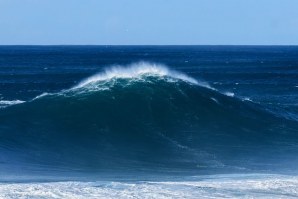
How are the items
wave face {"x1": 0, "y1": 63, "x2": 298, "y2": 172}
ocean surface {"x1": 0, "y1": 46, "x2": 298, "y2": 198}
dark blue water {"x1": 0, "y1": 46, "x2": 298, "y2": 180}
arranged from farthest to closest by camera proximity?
wave face {"x1": 0, "y1": 63, "x2": 298, "y2": 172}, dark blue water {"x1": 0, "y1": 46, "x2": 298, "y2": 180}, ocean surface {"x1": 0, "y1": 46, "x2": 298, "y2": 198}

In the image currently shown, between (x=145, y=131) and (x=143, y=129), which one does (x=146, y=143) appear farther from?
(x=143, y=129)

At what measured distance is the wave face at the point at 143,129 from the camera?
65.4 ft

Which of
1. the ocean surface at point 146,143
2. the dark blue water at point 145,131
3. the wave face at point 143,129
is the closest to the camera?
the ocean surface at point 146,143

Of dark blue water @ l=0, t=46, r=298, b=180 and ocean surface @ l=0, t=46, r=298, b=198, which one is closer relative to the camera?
ocean surface @ l=0, t=46, r=298, b=198

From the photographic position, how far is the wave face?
1992 cm

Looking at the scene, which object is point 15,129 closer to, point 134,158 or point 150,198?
point 134,158

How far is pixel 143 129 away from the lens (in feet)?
81.8

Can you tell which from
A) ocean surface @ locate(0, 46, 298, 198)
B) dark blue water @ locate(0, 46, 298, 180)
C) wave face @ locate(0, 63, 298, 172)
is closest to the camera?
ocean surface @ locate(0, 46, 298, 198)

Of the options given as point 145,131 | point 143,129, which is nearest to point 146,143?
point 145,131

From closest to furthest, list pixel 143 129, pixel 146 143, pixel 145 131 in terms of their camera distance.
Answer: pixel 146 143 < pixel 145 131 < pixel 143 129

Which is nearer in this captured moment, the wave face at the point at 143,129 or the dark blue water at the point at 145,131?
the dark blue water at the point at 145,131

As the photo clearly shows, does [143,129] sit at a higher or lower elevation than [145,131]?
higher

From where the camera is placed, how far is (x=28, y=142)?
73.7 feet

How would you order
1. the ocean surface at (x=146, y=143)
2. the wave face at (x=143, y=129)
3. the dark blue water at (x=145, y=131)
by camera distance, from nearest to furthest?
the ocean surface at (x=146, y=143) < the dark blue water at (x=145, y=131) < the wave face at (x=143, y=129)
